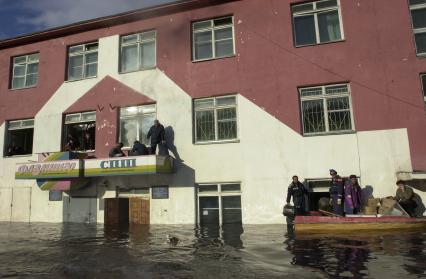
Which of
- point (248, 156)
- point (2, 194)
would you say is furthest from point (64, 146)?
point (248, 156)

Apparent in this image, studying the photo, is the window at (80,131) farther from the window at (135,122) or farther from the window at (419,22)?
the window at (419,22)

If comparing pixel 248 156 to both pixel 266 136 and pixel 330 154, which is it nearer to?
pixel 266 136

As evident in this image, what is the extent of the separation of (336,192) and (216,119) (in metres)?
5.35

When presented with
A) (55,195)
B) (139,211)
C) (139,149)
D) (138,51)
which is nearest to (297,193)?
(139,149)

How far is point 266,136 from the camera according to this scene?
43.9 ft

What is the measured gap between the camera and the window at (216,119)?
1411cm

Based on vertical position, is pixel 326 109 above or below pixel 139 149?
above

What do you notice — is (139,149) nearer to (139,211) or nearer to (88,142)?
(139,211)

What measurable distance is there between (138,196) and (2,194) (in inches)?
285

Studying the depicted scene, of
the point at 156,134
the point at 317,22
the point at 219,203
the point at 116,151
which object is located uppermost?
the point at 317,22

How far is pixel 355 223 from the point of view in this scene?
1040cm

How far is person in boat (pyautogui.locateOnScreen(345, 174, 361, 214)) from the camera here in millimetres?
11406

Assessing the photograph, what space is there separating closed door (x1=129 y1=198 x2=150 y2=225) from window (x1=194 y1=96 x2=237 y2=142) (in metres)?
3.40

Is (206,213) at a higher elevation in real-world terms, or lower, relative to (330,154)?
lower
